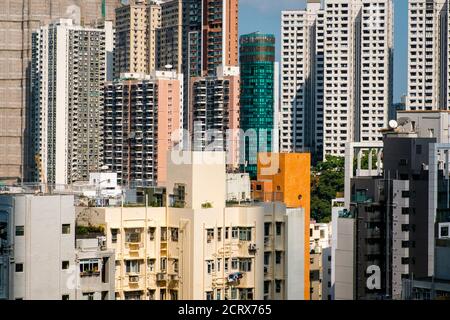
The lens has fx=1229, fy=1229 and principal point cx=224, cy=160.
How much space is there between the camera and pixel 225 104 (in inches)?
668

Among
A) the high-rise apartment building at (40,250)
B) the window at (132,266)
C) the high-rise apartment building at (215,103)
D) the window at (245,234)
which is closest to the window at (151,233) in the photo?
the window at (132,266)

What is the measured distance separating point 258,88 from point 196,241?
14414mm

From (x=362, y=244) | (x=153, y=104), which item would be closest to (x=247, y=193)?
(x=362, y=244)

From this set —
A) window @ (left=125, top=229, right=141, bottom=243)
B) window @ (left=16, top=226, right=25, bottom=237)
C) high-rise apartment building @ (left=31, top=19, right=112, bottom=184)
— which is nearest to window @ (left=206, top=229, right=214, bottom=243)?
window @ (left=125, top=229, right=141, bottom=243)

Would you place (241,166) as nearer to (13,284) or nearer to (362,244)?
(362,244)

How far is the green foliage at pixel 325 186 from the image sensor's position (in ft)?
41.3

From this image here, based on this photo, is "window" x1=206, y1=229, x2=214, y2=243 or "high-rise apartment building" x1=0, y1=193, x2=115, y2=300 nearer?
"high-rise apartment building" x1=0, y1=193, x2=115, y2=300

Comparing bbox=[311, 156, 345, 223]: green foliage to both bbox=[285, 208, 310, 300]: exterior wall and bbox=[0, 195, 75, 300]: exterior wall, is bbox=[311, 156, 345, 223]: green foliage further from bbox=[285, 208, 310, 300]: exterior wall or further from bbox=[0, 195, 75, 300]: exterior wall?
bbox=[0, 195, 75, 300]: exterior wall

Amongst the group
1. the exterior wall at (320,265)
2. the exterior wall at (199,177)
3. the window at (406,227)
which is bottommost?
the exterior wall at (320,265)

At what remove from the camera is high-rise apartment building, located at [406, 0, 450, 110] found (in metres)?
17.0

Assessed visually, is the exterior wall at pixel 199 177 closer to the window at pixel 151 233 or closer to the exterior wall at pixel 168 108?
the window at pixel 151 233

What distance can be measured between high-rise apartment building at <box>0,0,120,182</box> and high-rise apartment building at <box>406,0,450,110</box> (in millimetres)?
6449

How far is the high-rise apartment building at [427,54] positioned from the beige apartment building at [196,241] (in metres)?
12.4

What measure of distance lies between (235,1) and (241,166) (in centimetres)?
747
